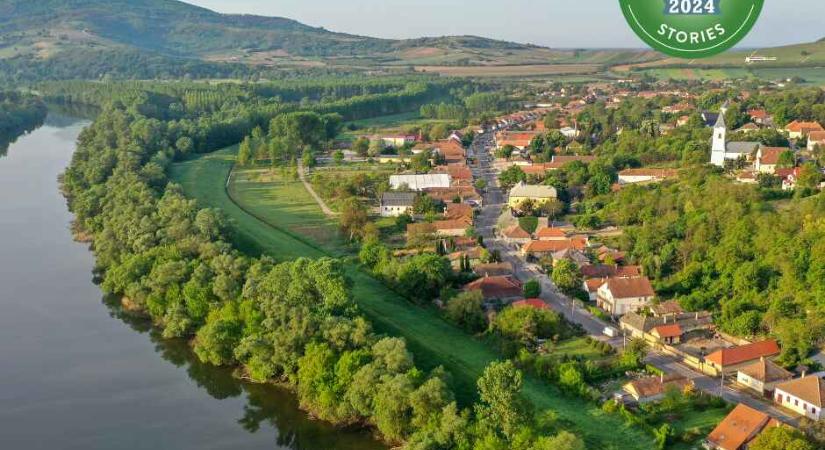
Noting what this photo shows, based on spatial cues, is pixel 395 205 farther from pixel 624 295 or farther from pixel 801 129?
pixel 801 129

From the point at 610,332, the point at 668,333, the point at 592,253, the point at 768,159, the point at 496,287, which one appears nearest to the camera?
the point at 668,333

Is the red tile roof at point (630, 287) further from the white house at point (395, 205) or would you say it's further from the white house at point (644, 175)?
the white house at point (644, 175)

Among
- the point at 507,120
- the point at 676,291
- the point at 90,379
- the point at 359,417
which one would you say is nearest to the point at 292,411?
the point at 359,417

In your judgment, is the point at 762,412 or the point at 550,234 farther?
the point at 550,234

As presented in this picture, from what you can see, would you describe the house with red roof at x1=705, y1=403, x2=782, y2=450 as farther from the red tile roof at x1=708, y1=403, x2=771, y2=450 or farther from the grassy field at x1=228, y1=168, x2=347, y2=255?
the grassy field at x1=228, y1=168, x2=347, y2=255

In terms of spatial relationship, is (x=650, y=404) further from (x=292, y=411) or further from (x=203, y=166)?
(x=203, y=166)

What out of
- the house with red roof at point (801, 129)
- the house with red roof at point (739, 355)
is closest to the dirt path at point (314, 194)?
the house with red roof at point (739, 355)

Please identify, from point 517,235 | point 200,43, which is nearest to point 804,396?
point 517,235

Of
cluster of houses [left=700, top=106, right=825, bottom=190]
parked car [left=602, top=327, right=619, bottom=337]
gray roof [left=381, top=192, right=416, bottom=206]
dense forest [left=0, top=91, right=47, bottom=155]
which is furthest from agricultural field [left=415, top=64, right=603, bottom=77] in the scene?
parked car [left=602, top=327, right=619, bottom=337]
